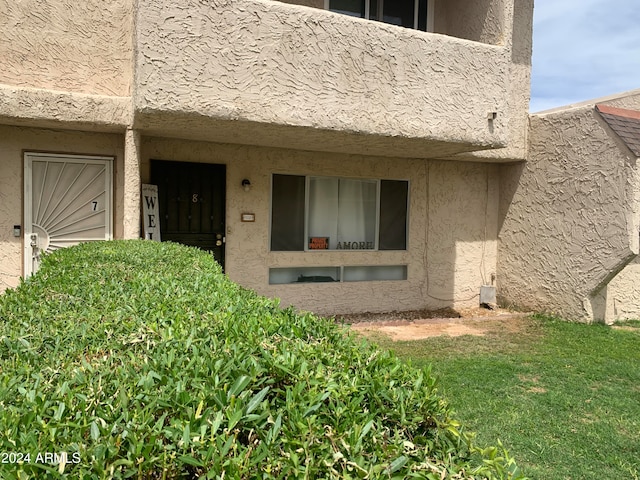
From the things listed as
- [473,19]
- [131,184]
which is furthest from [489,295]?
[131,184]

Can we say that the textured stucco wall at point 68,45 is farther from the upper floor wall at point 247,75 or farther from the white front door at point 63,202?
the white front door at point 63,202

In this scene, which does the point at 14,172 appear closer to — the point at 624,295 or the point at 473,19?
the point at 473,19

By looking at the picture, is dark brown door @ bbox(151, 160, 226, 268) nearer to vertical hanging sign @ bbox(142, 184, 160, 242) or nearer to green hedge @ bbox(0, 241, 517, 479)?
vertical hanging sign @ bbox(142, 184, 160, 242)

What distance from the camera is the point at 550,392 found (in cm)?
552

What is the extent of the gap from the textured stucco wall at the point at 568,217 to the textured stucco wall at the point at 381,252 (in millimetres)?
633

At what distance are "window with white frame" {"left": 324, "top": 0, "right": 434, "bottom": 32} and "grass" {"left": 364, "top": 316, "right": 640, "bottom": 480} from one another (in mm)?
6173

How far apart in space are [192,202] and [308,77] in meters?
3.26

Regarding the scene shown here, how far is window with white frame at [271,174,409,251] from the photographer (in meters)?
9.26

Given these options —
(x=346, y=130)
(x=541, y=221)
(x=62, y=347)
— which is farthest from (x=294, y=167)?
(x=62, y=347)

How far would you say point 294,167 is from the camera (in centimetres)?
918

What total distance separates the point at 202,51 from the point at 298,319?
4735 mm

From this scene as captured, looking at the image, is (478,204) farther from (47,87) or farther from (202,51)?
(47,87)

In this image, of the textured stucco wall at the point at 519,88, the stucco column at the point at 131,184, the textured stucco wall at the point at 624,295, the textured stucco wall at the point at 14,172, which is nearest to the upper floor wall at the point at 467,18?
the textured stucco wall at the point at 519,88

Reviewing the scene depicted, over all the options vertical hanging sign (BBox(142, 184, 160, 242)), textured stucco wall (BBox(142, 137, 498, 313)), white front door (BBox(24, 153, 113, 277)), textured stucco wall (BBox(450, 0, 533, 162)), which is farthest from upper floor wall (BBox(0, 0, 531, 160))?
textured stucco wall (BBox(450, 0, 533, 162))
